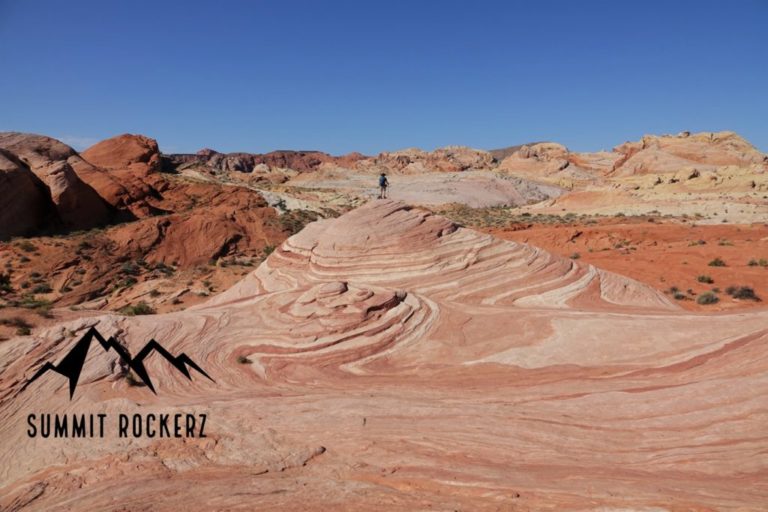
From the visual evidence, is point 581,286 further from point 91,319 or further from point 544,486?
point 91,319

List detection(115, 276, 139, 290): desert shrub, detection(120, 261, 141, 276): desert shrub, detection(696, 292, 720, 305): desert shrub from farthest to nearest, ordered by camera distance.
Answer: detection(120, 261, 141, 276): desert shrub, detection(115, 276, 139, 290): desert shrub, detection(696, 292, 720, 305): desert shrub

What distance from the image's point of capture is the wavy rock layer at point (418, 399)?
16.4 ft

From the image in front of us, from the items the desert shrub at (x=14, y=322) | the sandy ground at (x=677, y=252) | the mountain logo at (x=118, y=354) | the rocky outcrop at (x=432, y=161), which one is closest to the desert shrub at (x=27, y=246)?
the desert shrub at (x=14, y=322)

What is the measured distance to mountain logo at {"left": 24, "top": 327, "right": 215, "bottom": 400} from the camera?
7539 millimetres

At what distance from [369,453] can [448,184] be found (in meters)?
65.3

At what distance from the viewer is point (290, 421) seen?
21.2 ft

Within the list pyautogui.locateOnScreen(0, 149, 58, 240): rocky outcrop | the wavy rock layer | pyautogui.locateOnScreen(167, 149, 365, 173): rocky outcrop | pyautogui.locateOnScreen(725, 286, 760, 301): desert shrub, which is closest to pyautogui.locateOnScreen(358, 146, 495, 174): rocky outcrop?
pyautogui.locateOnScreen(167, 149, 365, 173): rocky outcrop

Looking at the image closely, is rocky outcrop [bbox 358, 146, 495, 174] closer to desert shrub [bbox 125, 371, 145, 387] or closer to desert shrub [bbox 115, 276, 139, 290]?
desert shrub [bbox 115, 276, 139, 290]

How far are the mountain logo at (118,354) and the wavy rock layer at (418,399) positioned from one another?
0.16m

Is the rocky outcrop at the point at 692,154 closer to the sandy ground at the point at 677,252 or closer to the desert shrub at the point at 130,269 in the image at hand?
the sandy ground at the point at 677,252

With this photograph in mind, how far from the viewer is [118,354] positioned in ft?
26.8

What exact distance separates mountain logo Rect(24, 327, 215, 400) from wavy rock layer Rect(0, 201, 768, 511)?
0.53ft

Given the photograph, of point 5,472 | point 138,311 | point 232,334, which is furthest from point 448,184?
point 5,472

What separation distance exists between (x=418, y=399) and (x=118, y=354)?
557 cm
